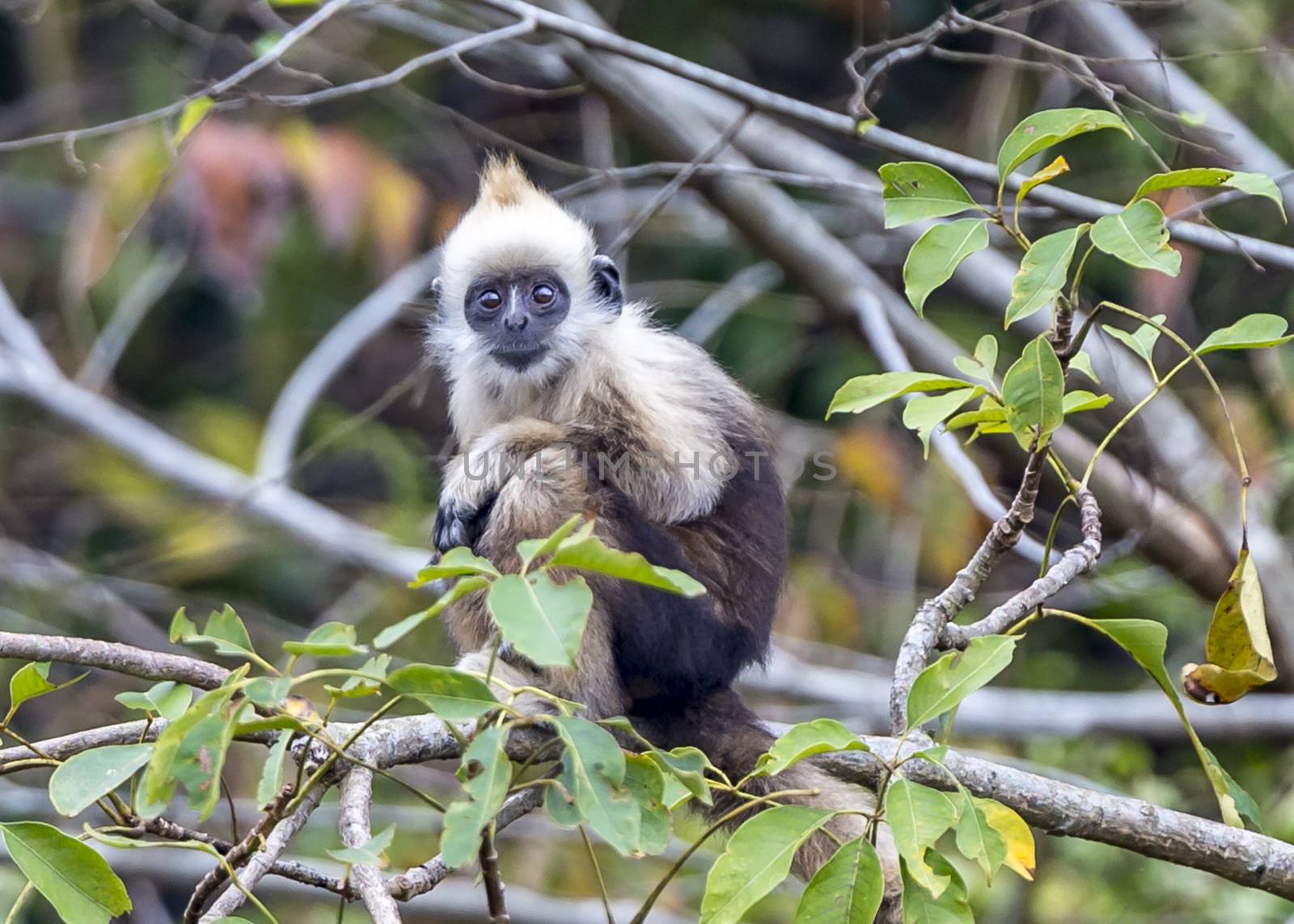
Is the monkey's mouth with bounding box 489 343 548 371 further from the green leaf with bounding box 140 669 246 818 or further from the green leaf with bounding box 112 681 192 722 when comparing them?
the green leaf with bounding box 140 669 246 818

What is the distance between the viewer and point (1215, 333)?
251cm

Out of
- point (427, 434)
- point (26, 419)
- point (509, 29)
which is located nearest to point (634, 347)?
point (509, 29)

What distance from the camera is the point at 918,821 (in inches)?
76.6

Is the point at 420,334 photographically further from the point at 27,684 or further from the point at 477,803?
the point at 477,803

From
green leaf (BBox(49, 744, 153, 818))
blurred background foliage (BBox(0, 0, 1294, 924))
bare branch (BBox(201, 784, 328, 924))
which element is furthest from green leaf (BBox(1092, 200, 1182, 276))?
blurred background foliage (BBox(0, 0, 1294, 924))

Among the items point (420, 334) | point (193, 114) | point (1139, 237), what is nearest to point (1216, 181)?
point (1139, 237)

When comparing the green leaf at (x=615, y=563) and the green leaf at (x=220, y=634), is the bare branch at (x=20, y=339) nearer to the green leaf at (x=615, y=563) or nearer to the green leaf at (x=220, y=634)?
the green leaf at (x=220, y=634)

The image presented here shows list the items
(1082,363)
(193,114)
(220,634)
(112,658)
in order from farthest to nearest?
(193,114)
(1082,363)
(112,658)
(220,634)

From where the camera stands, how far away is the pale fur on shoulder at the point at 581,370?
12.7ft

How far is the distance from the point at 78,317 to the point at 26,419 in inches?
38.1

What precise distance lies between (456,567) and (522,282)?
2638 millimetres

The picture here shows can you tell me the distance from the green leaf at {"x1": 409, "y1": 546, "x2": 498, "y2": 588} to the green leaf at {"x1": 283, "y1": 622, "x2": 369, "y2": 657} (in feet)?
0.39

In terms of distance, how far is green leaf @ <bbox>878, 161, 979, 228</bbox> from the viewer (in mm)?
2350

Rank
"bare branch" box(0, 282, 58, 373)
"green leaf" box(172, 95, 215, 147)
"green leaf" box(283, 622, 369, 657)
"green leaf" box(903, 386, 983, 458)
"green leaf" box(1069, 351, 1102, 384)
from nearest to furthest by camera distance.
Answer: "green leaf" box(283, 622, 369, 657)
"green leaf" box(903, 386, 983, 458)
"green leaf" box(1069, 351, 1102, 384)
"green leaf" box(172, 95, 215, 147)
"bare branch" box(0, 282, 58, 373)
